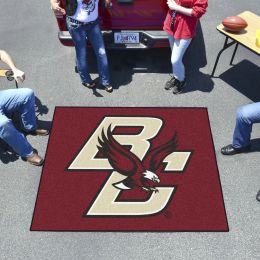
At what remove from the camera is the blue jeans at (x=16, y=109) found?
3.89 m

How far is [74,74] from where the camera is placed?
539cm

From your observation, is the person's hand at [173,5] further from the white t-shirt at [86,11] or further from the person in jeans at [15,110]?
the person in jeans at [15,110]

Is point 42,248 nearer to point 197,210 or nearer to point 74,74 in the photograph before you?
point 197,210

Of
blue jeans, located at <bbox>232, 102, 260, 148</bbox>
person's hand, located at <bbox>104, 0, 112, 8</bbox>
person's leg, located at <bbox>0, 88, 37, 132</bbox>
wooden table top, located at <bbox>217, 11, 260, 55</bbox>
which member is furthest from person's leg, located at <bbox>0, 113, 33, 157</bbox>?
wooden table top, located at <bbox>217, 11, 260, 55</bbox>

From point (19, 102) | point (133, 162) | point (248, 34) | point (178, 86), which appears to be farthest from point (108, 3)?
point (133, 162)

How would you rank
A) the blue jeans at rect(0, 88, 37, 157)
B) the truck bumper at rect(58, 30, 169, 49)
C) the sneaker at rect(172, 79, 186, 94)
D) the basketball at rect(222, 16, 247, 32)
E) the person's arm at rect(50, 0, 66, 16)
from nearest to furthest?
the blue jeans at rect(0, 88, 37, 157), the person's arm at rect(50, 0, 66, 16), the basketball at rect(222, 16, 247, 32), the truck bumper at rect(58, 30, 169, 49), the sneaker at rect(172, 79, 186, 94)

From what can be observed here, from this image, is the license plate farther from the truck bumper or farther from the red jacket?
the red jacket

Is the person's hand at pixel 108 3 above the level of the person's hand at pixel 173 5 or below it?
below

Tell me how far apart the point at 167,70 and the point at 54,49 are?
1.89 m

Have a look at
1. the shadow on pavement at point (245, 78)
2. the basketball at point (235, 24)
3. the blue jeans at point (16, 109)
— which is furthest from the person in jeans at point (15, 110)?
the shadow on pavement at point (245, 78)

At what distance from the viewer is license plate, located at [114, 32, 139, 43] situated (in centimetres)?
478

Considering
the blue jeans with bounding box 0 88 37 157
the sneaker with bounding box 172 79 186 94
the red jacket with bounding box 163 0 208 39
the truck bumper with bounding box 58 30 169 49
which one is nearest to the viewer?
the blue jeans with bounding box 0 88 37 157

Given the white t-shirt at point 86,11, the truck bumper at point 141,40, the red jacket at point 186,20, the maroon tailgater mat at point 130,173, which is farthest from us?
the truck bumper at point 141,40

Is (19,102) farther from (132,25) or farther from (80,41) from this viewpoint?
(132,25)
